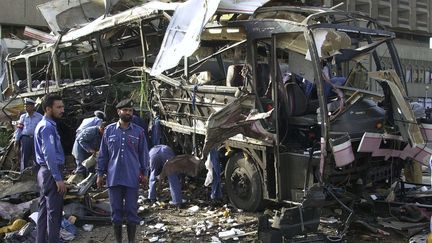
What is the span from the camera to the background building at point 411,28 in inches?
1576

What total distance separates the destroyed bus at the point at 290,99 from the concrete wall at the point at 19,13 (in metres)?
19.9

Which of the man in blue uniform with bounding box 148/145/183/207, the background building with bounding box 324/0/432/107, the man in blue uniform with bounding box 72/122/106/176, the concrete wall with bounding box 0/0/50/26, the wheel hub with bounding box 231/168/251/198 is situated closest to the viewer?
the wheel hub with bounding box 231/168/251/198

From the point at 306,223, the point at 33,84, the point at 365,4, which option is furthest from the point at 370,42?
the point at 365,4

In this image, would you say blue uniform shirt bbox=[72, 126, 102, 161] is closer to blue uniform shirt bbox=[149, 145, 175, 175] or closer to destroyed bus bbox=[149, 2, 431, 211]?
blue uniform shirt bbox=[149, 145, 175, 175]

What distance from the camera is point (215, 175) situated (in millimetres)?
7371

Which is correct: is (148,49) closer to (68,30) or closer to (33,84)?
(68,30)

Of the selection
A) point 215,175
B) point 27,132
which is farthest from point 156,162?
point 27,132

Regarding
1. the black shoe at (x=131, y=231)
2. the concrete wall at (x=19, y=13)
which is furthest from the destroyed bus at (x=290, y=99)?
the concrete wall at (x=19, y=13)

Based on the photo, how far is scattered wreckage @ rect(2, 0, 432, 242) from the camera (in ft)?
19.4

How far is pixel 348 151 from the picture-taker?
5.68 metres

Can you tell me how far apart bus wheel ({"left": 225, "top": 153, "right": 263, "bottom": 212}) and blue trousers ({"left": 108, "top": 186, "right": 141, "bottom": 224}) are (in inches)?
70.0

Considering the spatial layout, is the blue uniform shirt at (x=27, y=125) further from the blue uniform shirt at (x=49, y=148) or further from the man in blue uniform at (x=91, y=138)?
the blue uniform shirt at (x=49, y=148)

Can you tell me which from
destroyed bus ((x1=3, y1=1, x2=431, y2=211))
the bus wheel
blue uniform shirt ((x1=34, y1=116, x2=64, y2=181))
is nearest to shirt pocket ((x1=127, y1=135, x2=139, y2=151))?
blue uniform shirt ((x1=34, y1=116, x2=64, y2=181))

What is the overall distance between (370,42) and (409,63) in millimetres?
35944
